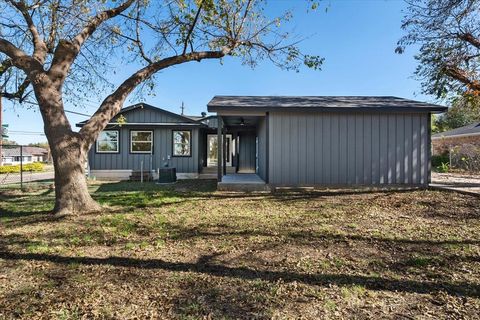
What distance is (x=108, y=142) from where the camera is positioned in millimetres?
14672

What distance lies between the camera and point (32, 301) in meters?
2.59

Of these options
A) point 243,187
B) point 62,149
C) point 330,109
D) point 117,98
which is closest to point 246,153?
point 243,187

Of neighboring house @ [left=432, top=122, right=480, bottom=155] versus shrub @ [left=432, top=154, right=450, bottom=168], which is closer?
neighboring house @ [left=432, top=122, right=480, bottom=155]

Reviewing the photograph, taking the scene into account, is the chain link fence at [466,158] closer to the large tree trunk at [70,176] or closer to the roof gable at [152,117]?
the roof gable at [152,117]

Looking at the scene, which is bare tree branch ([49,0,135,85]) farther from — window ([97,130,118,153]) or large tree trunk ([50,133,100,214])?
window ([97,130,118,153])

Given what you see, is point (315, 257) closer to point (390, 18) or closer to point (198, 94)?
point (390, 18)

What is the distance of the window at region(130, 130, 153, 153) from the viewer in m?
14.7

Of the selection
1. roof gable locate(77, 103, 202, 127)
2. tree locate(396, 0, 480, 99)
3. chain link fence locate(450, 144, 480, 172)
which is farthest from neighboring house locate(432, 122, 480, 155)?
roof gable locate(77, 103, 202, 127)

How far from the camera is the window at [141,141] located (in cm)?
1471

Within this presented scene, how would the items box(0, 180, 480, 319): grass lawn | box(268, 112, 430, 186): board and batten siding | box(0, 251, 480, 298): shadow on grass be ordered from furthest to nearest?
box(268, 112, 430, 186): board and batten siding → box(0, 251, 480, 298): shadow on grass → box(0, 180, 480, 319): grass lawn

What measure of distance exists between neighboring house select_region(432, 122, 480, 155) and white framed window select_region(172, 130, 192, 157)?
14939mm

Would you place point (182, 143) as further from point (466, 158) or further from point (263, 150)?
point (466, 158)

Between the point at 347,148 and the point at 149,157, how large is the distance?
925 centimetres

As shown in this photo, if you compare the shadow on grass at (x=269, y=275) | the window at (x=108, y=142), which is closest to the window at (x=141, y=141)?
the window at (x=108, y=142)
